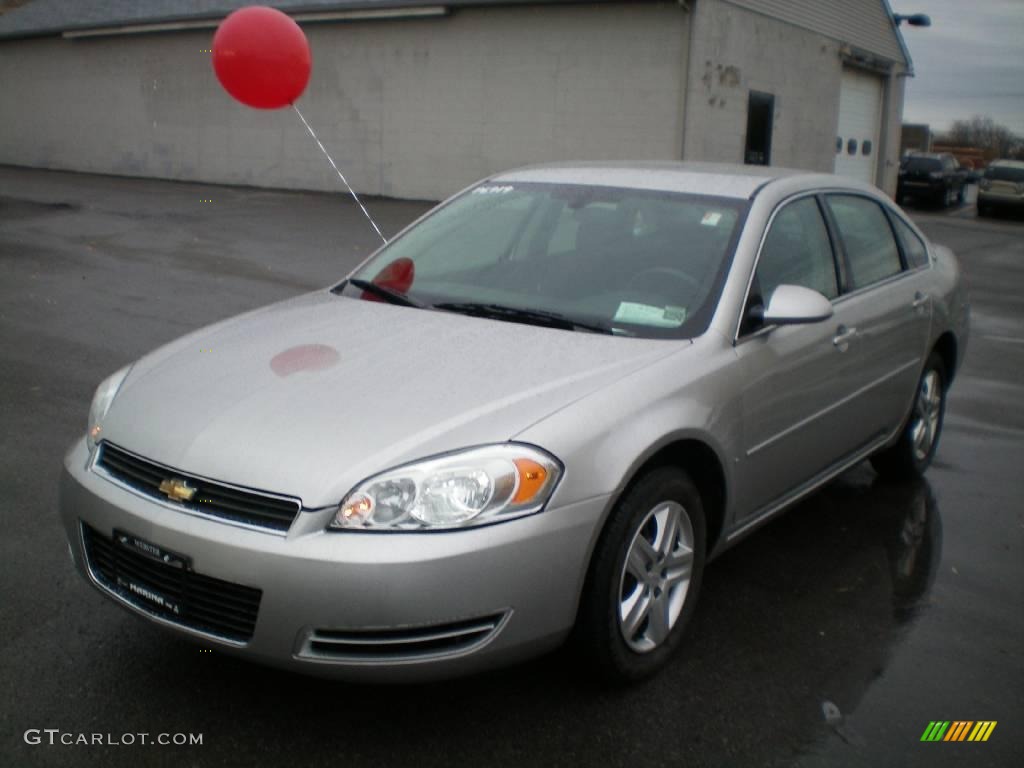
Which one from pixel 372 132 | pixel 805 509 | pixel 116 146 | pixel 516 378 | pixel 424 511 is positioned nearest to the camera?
pixel 424 511

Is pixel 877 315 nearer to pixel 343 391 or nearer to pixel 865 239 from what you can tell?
pixel 865 239

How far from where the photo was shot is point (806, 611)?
405 centimetres

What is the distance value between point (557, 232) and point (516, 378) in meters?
1.27

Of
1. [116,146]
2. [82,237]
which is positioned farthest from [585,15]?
[116,146]

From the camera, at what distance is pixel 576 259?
13.8 ft

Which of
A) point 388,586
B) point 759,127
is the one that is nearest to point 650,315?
point 388,586

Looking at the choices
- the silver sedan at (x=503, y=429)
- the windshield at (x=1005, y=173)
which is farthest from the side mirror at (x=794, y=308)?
the windshield at (x=1005, y=173)

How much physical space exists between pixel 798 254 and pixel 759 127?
1723 cm

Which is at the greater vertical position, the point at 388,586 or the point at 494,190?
the point at 494,190

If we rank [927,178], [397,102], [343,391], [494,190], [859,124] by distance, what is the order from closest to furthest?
1. [343,391]
2. [494,190]
3. [397,102]
4. [859,124]
5. [927,178]

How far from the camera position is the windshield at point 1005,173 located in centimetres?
2755

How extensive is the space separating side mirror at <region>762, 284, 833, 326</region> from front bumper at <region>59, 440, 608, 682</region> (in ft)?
4.08

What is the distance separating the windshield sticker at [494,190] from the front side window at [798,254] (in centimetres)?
119

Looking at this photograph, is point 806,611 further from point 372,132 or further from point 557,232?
point 372,132
